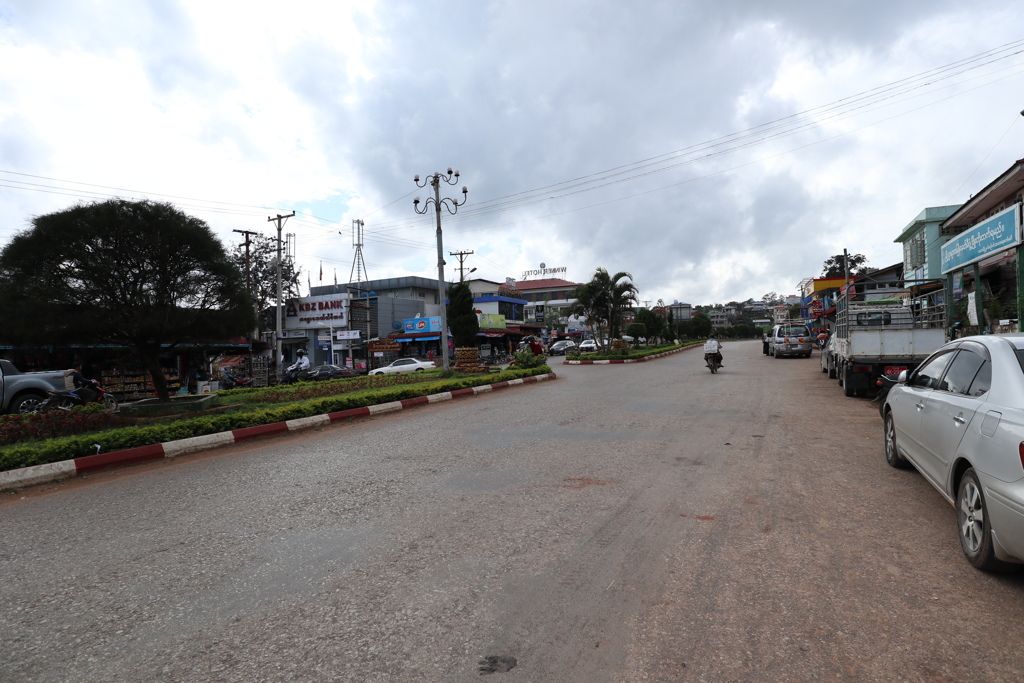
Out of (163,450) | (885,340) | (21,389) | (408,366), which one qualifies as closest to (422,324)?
(408,366)

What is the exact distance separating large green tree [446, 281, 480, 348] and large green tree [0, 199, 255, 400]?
52.9 ft

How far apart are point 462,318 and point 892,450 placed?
23434mm

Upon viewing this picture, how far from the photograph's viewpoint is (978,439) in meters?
3.76

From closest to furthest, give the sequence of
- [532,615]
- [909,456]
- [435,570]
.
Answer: [532,615] → [435,570] → [909,456]

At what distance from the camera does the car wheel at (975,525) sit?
3510mm

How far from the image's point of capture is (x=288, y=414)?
1082cm

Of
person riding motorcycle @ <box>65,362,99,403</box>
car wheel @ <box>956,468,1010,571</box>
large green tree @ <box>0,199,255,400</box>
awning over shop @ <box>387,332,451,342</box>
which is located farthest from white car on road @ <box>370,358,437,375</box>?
car wheel @ <box>956,468,1010,571</box>

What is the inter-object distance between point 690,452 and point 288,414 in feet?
24.2

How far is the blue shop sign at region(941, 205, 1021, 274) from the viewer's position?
42.0 feet

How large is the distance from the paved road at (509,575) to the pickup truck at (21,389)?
8295 millimetres

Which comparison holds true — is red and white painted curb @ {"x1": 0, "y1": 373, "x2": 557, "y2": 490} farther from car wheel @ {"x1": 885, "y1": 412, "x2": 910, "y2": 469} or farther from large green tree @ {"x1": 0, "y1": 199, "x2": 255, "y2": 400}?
car wheel @ {"x1": 885, "y1": 412, "x2": 910, "y2": 469}

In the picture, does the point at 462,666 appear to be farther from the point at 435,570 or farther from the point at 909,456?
the point at 909,456

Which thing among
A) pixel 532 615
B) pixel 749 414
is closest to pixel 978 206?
pixel 749 414

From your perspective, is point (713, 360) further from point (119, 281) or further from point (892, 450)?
point (119, 281)
